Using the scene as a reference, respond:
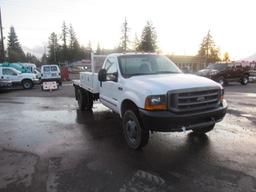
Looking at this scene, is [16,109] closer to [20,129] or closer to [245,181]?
[20,129]

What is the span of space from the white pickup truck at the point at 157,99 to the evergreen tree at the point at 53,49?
74499 millimetres

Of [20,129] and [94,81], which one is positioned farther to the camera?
[94,81]

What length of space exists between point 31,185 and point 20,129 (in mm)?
3837

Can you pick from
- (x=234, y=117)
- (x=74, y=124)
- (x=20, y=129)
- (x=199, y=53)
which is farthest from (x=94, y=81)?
(x=199, y=53)

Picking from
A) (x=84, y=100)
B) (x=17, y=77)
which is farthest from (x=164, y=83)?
(x=17, y=77)

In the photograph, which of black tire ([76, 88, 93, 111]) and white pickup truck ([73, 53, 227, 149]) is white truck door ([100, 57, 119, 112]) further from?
black tire ([76, 88, 93, 111])

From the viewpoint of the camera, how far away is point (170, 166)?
4582 millimetres

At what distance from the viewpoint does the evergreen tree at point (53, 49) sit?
255 feet

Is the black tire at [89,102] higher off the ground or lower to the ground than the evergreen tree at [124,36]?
lower

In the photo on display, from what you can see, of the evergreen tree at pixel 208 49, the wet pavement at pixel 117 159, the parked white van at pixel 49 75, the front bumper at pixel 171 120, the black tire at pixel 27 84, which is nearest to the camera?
the wet pavement at pixel 117 159

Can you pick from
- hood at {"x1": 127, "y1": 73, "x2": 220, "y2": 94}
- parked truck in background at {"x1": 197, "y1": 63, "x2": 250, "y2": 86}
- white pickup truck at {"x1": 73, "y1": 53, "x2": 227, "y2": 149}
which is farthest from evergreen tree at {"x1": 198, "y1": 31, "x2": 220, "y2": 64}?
hood at {"x1": 127, "y1": 73, "x2": 220, "y2": 94}

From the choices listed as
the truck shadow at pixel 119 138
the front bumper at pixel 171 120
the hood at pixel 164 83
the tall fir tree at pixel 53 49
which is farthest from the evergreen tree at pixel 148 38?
the front bumper at pixel 171 120

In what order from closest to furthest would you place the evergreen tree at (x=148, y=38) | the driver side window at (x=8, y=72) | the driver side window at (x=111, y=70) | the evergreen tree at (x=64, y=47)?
the driver side window at (x=111, y=70) < the driver side window at (x=8, y=72) < the evergreen tree at (x=148, y=38) < the evergreen tree at (x=64, y=47)

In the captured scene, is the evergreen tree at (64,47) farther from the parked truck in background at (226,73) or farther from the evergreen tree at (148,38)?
the parked truck in background at (226,73)
